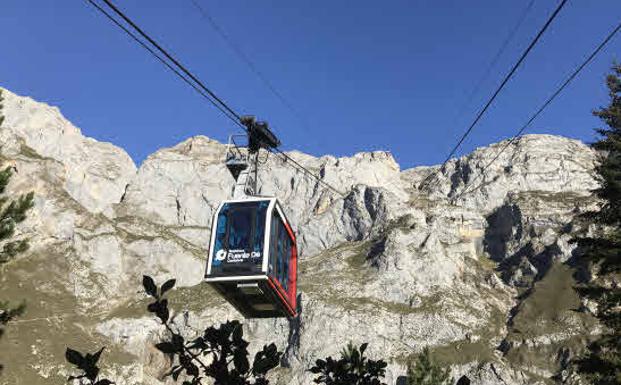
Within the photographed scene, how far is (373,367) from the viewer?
22.9ft

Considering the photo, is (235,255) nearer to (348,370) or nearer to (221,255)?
(221,255)

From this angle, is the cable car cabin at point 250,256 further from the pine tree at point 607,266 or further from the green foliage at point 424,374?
the green foliage at point 424,374

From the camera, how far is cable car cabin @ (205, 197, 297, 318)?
2019 cm

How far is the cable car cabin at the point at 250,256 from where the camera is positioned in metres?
20.2

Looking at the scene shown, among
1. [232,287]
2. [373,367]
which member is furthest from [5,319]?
[373,367]

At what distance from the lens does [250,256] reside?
2033 centimetres

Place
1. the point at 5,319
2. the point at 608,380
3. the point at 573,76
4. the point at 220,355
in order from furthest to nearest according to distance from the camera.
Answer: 1. the point at 5,319
2. the point at 608,380
3. the point at 573,76
4. the point at 220,355

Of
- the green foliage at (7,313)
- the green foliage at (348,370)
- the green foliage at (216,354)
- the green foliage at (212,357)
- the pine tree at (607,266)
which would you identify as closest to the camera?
the green foliage at (212,357)

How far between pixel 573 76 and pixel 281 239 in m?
12.4

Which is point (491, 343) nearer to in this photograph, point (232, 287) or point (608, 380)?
point (608, 380)

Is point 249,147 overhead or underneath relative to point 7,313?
overhead

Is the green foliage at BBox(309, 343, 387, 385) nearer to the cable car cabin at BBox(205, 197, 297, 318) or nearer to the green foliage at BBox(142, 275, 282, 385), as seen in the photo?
the green foliage at BBox(142, 275, 282, 385)

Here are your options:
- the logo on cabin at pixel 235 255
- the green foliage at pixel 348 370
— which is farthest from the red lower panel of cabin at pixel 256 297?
the green foliage at pixel 348 370

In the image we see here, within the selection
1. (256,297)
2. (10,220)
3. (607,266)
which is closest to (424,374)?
(607,266)
